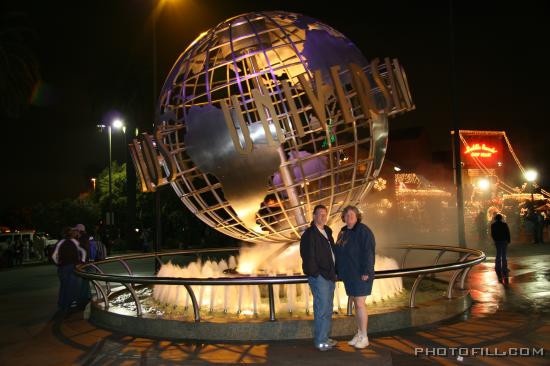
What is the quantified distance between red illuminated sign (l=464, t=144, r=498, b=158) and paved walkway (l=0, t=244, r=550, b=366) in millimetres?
36127

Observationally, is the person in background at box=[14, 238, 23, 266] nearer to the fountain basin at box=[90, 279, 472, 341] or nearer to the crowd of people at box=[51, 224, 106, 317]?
the crowd of people at box=[51, 224, 106, 317]

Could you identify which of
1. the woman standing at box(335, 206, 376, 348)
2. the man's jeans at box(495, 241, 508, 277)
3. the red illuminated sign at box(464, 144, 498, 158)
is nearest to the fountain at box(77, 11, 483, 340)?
the woman standing at box(335, 206, 376, 348)

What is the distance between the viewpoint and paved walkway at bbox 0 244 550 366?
5.57 meters

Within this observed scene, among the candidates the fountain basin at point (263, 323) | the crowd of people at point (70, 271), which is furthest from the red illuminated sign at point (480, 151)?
the crowd of people at point (70, 271)

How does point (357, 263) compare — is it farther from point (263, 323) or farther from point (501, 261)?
point (501, 261)

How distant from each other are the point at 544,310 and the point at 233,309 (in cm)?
451

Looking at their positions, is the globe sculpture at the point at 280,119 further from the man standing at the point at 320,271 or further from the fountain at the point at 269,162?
the man standing at the point at 320,271

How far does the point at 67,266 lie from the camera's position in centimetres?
970

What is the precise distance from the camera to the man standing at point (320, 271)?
5.77m

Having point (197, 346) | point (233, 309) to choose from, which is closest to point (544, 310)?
point (233, 309)

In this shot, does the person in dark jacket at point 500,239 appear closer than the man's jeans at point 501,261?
Yes

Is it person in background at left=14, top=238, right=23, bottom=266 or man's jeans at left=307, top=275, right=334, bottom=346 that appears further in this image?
person in background at left=14, top=238, right=23, bottom=266

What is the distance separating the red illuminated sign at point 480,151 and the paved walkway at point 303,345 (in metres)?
36.1

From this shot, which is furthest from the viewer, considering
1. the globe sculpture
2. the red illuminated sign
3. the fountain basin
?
the red illuminated sign
